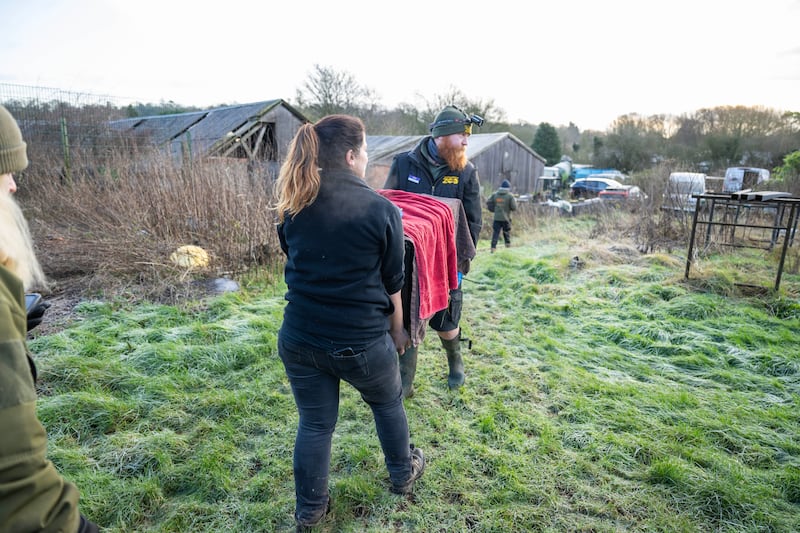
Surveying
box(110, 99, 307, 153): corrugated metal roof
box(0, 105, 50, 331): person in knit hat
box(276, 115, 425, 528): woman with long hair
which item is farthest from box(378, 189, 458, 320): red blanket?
box(110, 99, 307, 153): corrugated metal roof

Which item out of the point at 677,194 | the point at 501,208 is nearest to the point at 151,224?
the point at 501,208

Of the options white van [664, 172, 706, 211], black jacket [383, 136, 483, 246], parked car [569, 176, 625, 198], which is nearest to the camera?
black jacket [383, 136, 483, 246]

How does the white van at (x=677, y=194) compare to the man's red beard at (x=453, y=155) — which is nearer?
the man's red beard at (x=453, y=155)

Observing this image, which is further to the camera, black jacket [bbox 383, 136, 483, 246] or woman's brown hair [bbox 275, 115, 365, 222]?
black jacket [bbox 383, 136, 483, 246]

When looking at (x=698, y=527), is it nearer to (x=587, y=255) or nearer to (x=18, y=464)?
(x=18, y=464)

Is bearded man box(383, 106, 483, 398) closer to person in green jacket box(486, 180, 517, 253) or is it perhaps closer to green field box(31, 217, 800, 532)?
green field box(31, 217, 800, 532)

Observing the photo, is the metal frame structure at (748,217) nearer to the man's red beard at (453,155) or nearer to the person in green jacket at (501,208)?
the person in green jacket at (501,208)

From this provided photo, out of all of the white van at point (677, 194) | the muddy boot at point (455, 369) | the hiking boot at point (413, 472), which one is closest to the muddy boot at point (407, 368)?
the muddy boot at point (455, 369)

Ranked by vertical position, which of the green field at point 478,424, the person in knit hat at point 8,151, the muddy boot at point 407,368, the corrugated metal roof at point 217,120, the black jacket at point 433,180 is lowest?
the green field at point 478,424

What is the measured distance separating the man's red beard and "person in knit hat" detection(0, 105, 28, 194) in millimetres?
2546

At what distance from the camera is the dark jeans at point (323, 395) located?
6.39ft

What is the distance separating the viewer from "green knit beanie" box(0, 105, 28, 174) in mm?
1120

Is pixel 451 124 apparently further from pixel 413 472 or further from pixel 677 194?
pixel 677 194

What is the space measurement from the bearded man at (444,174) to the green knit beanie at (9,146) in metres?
2.28
